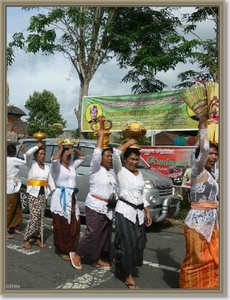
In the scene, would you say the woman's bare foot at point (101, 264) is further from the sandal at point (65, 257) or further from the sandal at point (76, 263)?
the sandal at point (65, 257)

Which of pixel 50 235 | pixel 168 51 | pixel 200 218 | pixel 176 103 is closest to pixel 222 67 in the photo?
pixel 200 218

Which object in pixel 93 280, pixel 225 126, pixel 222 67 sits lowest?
pixel 93 280

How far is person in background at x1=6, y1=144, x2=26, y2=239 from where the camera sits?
6.40 metres

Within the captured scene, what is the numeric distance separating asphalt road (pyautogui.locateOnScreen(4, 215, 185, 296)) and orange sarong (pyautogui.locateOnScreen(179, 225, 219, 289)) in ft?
0.94

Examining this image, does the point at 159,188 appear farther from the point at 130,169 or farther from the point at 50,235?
the point at 130,169

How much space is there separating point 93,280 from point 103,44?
25.1 ft

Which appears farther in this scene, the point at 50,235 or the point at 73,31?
the point at 73,31

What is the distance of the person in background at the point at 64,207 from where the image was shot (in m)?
5.12

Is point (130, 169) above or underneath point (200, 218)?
above

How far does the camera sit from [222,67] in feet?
11.7

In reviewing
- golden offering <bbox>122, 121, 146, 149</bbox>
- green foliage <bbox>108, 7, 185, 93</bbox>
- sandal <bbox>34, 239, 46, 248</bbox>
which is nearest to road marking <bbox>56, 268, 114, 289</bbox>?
sandal <bbox>34, 239, 46, 248</bbox>

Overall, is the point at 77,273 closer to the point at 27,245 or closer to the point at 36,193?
the point at 27,245

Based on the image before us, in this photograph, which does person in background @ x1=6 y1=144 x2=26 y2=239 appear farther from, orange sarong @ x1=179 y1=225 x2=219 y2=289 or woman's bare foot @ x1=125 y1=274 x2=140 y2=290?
orange sarong @ x1=179 y1=225 x2=219 y2=289

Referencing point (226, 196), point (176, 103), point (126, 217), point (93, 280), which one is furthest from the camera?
point (176, 103)
